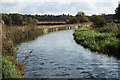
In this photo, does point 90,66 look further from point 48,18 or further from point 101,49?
point 48,18

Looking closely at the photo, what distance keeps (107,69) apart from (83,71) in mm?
1600

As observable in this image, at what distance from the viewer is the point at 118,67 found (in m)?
11.9

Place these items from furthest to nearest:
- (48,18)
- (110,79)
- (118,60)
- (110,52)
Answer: (48,18)
(110,52)
(118,60)
(110,79)

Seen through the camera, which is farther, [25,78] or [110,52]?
[110,52]

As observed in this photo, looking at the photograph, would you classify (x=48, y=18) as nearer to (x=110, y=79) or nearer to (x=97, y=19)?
(x=97, y=19)

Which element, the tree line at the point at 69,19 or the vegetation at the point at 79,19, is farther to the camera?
the vegetation at the point at 79,19

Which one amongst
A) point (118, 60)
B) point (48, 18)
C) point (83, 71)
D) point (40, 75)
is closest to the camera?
point (40, 75)

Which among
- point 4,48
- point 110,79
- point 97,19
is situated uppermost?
point 97,19

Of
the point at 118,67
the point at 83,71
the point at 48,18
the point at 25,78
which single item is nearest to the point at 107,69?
the point at 118,67

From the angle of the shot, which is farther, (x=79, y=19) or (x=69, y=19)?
(x=69, y=19)

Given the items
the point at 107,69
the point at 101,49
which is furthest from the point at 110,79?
the point at 101,49

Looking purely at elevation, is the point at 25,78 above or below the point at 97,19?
below

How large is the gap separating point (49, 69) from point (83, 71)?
216 centimetres

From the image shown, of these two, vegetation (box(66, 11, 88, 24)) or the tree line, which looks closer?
the tree line
